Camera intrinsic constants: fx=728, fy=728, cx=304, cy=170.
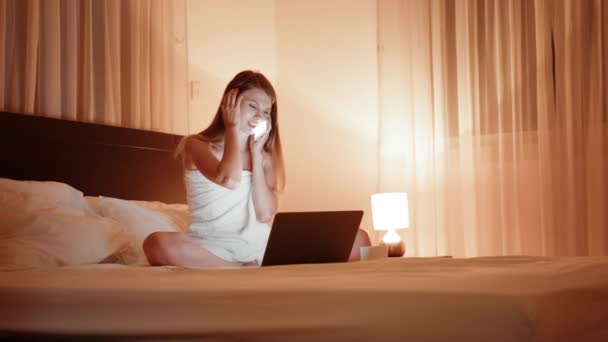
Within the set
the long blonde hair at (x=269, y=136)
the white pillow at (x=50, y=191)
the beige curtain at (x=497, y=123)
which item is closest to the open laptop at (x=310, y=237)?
the long blonde hair at (x=269, y=136)

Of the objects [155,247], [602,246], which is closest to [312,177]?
[602,246]

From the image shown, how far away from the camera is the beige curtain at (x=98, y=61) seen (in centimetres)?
302

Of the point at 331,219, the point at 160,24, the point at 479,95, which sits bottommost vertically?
the point at 331,219

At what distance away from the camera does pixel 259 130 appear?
2.72 m

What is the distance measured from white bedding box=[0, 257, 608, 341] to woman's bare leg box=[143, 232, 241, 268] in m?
0.59

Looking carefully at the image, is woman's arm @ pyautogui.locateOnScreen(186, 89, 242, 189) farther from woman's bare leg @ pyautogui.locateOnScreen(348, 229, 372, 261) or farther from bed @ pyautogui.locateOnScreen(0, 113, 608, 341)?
bed @ pyautogui.locateOnScreen(0, 113, 608, 341)

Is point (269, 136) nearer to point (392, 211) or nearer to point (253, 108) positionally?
point (253, 108)

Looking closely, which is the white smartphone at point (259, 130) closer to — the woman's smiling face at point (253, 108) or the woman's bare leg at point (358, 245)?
the woman's smiling face at point (253, 108)

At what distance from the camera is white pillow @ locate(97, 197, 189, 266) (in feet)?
8.57

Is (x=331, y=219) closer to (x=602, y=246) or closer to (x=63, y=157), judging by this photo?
(x=63, y=157)

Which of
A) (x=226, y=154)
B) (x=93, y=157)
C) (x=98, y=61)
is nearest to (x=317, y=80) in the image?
(x=98, y=61)

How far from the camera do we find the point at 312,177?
196 inches

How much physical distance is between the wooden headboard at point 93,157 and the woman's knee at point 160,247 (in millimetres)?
953

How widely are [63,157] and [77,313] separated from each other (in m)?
1.86
